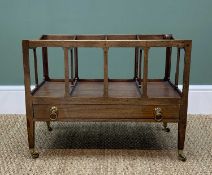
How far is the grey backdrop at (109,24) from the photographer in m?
1.88

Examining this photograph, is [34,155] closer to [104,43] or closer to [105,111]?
[105,111]

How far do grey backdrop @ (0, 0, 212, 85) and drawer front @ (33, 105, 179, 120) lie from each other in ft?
1.87

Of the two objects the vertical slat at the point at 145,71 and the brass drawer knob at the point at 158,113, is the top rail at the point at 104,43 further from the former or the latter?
the brass drawer knob at the point at 158,113

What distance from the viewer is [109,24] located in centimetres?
190

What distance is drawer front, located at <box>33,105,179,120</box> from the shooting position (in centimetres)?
141

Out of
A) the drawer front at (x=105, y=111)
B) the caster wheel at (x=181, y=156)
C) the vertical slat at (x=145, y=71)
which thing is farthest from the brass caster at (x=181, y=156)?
the vertical slat at (x=145, y=71)

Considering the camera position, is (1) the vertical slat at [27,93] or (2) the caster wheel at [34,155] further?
(2) the caster wheel at [34,155]

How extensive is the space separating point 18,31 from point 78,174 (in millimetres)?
934

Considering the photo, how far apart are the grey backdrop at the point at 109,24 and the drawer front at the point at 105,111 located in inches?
22.5

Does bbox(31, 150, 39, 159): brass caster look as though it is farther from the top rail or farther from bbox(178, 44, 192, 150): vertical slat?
bbox(178, 44, 192, 150): vertical slat

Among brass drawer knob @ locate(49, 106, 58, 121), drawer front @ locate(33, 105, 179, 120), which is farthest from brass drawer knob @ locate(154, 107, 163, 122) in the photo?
brass drawer knob @ locate(49, 106, 58, 121)

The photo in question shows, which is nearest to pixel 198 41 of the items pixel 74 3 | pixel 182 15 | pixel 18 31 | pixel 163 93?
pixel 182 15

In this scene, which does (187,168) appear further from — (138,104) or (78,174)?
(78,174)

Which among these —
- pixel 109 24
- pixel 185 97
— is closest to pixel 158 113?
pixel 185 97
